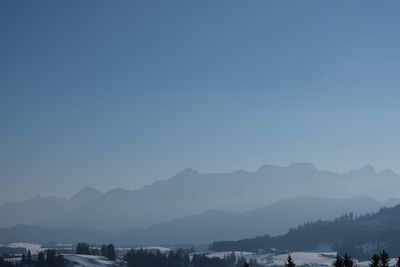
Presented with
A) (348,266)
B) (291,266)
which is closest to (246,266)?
(291,266)

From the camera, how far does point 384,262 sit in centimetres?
7150

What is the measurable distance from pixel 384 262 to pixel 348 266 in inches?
215

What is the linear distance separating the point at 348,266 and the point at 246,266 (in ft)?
43.4

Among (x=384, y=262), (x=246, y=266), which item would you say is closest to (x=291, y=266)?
(x=246, y=266)

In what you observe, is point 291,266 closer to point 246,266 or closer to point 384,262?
point 246,266

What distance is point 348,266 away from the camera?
69.1 meters

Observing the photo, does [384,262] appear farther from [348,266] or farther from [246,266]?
[246,266]

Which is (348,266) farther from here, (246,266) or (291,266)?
(246,266)

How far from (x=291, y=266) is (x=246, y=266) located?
650 cm

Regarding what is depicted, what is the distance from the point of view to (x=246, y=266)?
2982 inches

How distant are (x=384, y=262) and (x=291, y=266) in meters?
11.2

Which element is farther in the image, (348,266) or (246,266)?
(246,266)

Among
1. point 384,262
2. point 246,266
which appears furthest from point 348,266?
point 246,266
